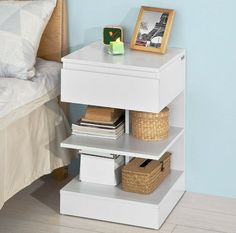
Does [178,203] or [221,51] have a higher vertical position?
[221,51]

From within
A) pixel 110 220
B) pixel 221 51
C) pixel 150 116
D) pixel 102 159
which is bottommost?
pixel 110 220

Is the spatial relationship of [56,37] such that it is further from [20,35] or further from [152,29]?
[152,29]

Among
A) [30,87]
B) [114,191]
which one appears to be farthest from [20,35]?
[114,191]

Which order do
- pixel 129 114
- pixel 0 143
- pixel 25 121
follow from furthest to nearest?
pixel 129 114, pixel 25 121, pixel 0 143

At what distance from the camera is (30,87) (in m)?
3.04

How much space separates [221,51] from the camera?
3.20 metres

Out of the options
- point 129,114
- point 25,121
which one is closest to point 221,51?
point 129,114

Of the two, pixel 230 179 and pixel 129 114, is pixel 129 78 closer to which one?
pixel 129 114

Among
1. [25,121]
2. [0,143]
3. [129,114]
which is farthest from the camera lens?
[129,114]

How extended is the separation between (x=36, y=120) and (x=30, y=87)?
17cm

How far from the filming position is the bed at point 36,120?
2.90 m

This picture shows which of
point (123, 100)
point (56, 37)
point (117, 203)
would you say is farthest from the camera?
point (56, 37)

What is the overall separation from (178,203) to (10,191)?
80 centimetres

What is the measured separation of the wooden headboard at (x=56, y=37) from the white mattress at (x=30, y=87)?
74 mm
